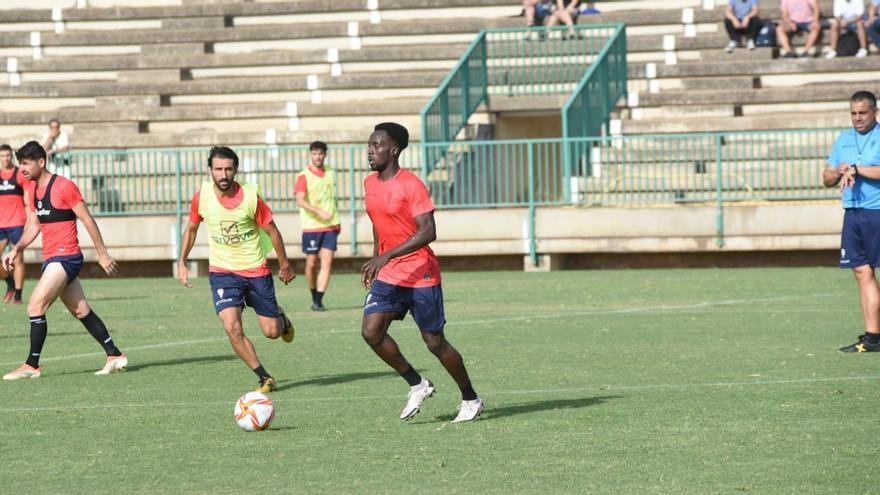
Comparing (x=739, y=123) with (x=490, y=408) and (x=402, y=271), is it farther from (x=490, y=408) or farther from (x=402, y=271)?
(x=402, y=271)

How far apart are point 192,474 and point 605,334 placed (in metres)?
7.48

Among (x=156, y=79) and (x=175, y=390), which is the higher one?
(x=156, y=79)

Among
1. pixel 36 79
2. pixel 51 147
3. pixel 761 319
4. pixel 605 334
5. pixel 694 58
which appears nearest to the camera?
pixel 605 334

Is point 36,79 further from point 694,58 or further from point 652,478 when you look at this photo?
point 652,478

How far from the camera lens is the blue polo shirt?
40.8 feet

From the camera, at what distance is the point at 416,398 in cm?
948

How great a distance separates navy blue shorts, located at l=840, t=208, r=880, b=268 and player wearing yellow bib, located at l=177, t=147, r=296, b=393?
4.62 m

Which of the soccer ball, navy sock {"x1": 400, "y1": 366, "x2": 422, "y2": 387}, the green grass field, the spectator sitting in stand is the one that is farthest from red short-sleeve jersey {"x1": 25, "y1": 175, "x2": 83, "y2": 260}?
the spectator sitting in stand

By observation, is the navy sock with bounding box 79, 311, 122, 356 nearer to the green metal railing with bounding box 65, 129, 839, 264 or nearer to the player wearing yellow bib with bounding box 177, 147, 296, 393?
the player wearing yellow bib with bounding box 177, 147, 296, 393

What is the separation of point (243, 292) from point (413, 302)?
2.38 meters

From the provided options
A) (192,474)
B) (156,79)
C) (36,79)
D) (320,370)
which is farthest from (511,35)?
(192,474)

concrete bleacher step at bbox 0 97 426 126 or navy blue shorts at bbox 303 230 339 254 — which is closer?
navy blue shorts at bbox 303 230 339 254

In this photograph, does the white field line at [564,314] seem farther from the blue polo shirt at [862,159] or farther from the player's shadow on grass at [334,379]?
the blue polo shirt at [862,159]

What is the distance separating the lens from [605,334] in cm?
1482
